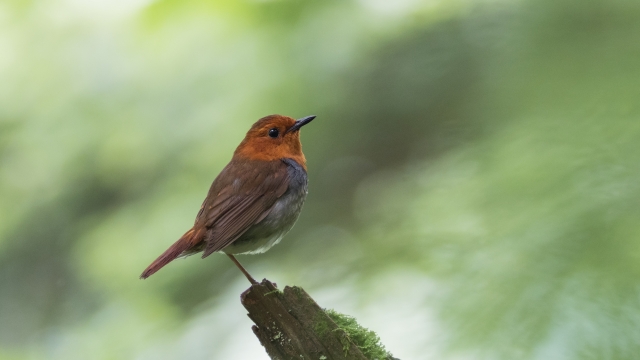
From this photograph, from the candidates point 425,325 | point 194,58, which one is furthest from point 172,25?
point 425,325

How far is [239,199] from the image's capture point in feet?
11.2

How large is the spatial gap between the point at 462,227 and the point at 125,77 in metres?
2.96

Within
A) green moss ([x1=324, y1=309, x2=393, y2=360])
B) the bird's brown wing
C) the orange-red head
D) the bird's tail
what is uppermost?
the orange-red head

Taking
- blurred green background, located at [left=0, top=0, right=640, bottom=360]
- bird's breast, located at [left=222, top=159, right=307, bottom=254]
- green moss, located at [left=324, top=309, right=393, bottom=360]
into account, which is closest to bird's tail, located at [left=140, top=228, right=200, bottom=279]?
bird's breast, located at [left=222, top=159, right=307, bottom=254]

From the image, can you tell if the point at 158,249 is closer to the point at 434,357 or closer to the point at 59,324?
the point at 59,324

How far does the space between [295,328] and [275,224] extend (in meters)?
1.30

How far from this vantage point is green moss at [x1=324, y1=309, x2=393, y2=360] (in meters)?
2.18

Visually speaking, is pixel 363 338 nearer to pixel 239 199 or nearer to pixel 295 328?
pixel 295 328

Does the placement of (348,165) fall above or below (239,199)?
above

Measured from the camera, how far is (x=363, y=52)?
431cm

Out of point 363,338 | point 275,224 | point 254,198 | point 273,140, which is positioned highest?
point 273,140

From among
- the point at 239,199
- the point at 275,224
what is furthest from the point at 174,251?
the point at 275,224

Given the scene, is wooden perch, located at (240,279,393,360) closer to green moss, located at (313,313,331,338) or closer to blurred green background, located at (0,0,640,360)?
green moss, located at (313,313,331,338)

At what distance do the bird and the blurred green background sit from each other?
398 mm
